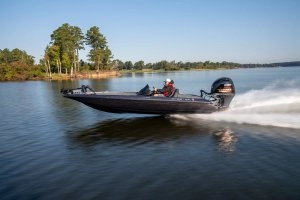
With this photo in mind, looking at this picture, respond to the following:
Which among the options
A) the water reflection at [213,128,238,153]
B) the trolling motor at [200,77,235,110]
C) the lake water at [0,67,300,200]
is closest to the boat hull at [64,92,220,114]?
the trolling motor at [200,77,235,110]

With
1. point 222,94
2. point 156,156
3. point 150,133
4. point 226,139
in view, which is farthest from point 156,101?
point 156,156

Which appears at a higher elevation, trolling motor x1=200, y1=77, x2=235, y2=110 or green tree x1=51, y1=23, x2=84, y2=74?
green tree x1=51, y1=23, x2=84, y2=74

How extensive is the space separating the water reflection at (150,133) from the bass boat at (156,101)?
68cm

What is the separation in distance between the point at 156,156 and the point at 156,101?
512 centimetres

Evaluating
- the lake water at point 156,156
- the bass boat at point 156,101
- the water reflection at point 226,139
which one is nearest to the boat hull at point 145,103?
the bass boat at point 156,101

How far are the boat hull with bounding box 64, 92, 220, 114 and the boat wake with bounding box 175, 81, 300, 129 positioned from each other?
0.64 metres

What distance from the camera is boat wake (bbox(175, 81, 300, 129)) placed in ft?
43.5

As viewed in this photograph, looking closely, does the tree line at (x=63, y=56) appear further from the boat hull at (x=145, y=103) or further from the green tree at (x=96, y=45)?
the boat hull at (x=145, y=103)

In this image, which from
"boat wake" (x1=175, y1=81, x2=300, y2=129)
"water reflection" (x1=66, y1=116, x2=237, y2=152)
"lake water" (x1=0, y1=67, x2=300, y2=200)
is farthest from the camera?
"boat wake" (x1=175, y1=81, x2=300, y2=129)

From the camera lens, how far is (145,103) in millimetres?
14219

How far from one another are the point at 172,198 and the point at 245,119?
861 centimetres

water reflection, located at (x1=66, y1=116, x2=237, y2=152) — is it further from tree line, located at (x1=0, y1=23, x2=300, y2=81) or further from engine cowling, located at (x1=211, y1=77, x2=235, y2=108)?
tree line, located at (x1=0, y1=23, x2=300, y2=81)

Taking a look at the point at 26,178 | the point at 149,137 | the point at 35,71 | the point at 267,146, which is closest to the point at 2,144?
the point at 26,178

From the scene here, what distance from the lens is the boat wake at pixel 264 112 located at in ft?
43.5
